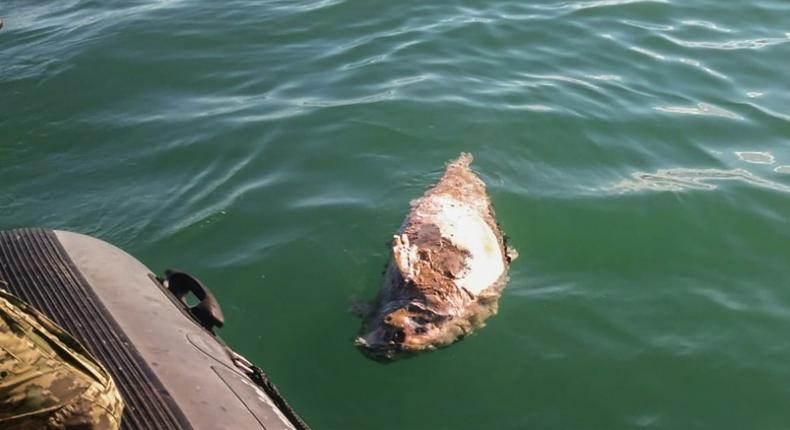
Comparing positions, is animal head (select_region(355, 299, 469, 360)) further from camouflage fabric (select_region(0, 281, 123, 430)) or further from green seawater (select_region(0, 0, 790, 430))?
camouflage fabric (select_region(0, 281, 123, 430))

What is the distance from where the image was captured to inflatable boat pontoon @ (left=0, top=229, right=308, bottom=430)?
3.46 meters

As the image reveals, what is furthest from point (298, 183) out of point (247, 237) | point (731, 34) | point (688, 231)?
point (731, 34)

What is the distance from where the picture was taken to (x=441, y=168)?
25.3 ft

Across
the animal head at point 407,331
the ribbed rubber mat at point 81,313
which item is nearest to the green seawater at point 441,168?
the animal head at point 407,331

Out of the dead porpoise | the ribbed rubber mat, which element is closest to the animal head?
the dead porpoise

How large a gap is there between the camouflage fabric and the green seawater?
8.21 ft

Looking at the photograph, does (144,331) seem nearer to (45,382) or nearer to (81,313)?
(81,313)

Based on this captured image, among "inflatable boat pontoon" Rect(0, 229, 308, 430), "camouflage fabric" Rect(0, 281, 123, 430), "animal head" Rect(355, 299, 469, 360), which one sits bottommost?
"animal head" Rect(355, 299, 469, 360)

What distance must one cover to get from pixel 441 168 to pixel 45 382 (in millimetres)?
5435

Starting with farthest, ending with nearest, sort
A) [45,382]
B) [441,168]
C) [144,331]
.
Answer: [441,168]
[144,331]
[45,382]

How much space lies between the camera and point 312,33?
35.9ft

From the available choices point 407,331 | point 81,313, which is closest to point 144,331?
point 81,313

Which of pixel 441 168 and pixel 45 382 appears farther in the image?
pixel 441 168

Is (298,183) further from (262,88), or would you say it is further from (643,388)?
(643,388)
